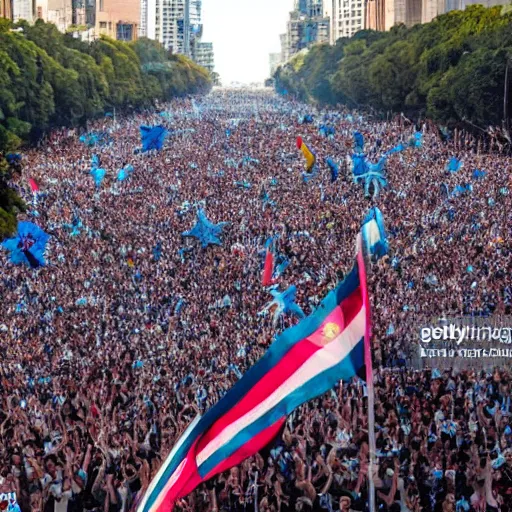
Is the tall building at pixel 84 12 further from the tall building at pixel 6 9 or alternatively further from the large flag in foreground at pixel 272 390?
the large flag in foreground at pixel 272 390

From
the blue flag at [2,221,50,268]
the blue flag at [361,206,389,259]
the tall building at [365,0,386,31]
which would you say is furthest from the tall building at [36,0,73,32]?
the blue flag at [361,206,389,259]

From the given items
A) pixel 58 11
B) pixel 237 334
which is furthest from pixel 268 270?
pixel 58 11

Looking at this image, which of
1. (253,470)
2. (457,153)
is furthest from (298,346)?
(457,153)

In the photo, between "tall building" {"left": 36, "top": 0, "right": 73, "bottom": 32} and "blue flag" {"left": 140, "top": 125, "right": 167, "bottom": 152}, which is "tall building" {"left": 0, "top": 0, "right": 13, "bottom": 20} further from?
"blue flag" {"left": 140, "top": 125, "right": 167, "bottom": 152}

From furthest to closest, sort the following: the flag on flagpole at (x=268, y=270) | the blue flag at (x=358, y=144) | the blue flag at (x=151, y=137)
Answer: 1. the blue flag at (x=151, y=137)
2. the blue flag at (x=358, y=144)
3. the flag on flagpole at (x=268, y=270)

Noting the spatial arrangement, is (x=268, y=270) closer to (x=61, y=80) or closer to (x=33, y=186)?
(x=33, y=186)

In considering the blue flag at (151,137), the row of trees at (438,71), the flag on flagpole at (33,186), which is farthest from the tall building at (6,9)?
the flag on flagpole at (33,186)
